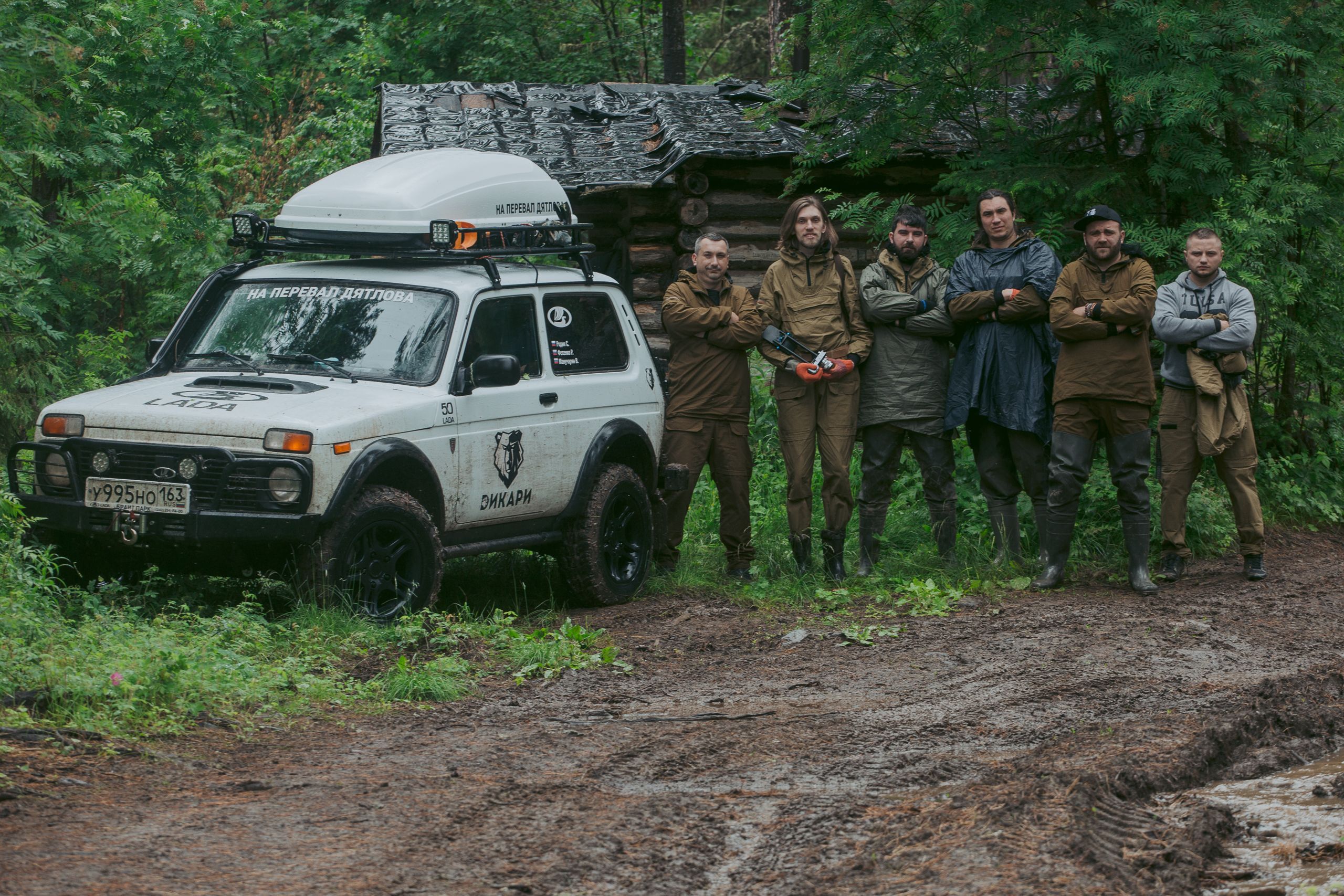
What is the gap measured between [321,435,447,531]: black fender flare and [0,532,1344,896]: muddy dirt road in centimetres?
117

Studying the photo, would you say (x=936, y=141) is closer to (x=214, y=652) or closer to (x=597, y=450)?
(x=597, y=450)

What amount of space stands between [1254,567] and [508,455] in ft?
14.8

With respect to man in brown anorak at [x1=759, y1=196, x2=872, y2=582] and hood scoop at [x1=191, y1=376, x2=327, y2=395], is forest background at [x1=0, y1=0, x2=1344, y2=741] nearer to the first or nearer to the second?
man in brown anorak at [x1=759, y1=196, x2=872, y2=582]

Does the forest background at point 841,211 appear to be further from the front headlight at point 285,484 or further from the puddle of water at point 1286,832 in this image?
the puddle of water at point 1286,832

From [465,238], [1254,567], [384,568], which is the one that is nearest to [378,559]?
[384,568]

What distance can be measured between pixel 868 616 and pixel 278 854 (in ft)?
14.3

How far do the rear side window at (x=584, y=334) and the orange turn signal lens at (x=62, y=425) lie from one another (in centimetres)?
256

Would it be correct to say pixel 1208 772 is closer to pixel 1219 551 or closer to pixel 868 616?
pixel 868 616

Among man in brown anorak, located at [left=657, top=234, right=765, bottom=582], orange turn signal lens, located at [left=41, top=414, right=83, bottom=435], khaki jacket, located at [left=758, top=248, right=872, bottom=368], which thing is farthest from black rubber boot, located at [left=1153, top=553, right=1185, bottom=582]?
orange turn signal lens, located at [left=41, top=414, right=83, bottom=435]

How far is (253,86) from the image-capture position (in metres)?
21.9

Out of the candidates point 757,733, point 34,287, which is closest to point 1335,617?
point 757,733

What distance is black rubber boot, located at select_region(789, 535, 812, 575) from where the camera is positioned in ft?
28.2

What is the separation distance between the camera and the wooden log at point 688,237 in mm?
13406

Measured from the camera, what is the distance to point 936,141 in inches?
470
